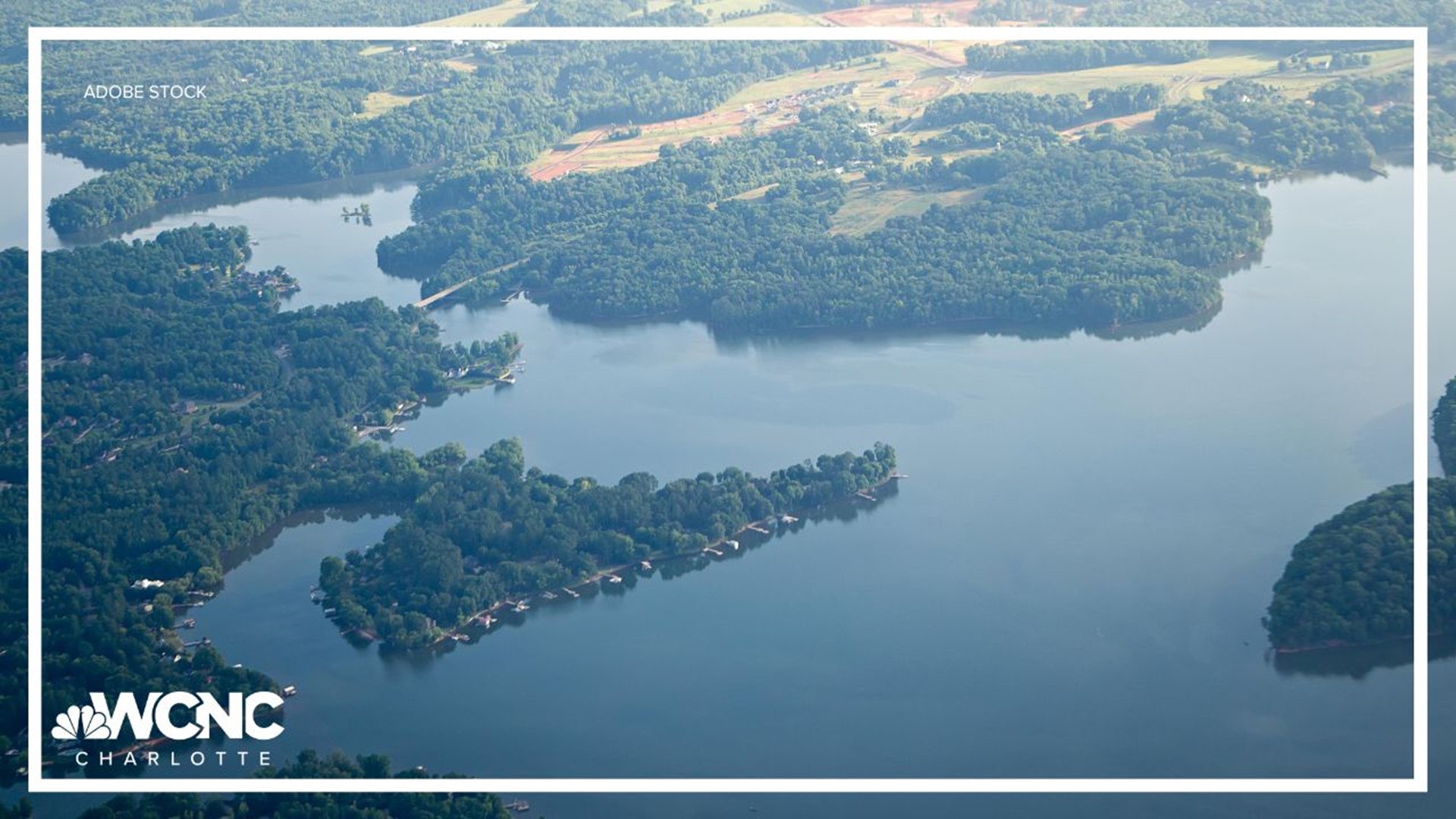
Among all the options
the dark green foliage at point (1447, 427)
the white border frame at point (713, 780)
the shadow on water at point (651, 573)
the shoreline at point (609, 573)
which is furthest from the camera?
the dark green foliage at point (1447, 427)

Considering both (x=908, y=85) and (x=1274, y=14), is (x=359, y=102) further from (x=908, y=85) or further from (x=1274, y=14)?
(x=1274, y=14)

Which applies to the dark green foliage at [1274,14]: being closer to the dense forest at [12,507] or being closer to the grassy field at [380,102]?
the grassy field at [380,102]

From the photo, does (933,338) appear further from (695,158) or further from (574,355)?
(695,158)

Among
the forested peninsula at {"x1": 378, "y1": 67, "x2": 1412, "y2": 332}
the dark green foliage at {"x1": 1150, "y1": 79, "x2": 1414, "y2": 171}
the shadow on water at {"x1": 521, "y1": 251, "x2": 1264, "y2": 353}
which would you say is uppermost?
the dark green foliage at {"x1": 1150, "y1": 79, "x2": 1414, "y2": 171}

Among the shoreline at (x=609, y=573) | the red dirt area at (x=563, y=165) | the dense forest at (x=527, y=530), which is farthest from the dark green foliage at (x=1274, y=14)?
the shoreline at (x=609, y=573)

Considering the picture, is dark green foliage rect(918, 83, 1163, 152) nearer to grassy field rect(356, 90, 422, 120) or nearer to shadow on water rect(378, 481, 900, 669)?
grassy field rect(356, 90, 422, 120)

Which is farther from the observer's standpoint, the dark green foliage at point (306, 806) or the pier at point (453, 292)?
the pier at point (453, 292)

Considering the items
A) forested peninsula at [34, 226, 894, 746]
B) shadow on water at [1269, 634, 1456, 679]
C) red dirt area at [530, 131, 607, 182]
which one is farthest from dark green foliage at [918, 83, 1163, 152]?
shadow on water at [1269, 634, 1456, 679]
